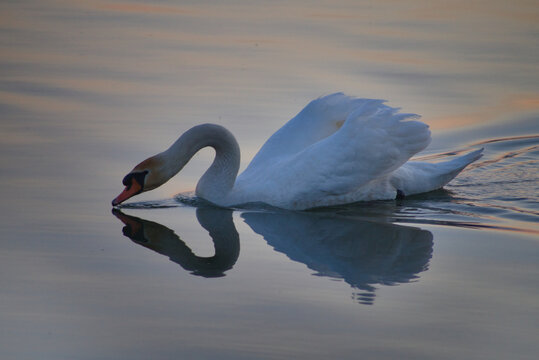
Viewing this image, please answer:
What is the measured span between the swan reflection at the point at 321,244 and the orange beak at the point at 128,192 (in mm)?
104

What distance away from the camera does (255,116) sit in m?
12.1

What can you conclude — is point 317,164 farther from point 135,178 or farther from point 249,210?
point 135,178

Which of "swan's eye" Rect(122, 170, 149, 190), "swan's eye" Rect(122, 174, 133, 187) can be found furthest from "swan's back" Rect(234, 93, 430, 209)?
"swan's eye" Rect(122, 174, 133, 187)

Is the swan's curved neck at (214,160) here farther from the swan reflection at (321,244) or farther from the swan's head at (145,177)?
the swan reflection at (321,244)

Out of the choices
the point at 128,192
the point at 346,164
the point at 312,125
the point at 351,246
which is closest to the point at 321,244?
the point at 351,246

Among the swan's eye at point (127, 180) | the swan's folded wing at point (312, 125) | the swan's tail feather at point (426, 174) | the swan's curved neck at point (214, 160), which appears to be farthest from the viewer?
the swan's folded wing at point (312, 125)

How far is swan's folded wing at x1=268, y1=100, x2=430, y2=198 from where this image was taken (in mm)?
9258

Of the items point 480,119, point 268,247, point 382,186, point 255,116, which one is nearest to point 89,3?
point 255,116

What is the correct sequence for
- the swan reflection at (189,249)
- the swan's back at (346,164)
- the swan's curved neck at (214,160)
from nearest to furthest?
the swan reflection at (189,249), the swan's back at (346,164), the swan's curved neck at (214,160)

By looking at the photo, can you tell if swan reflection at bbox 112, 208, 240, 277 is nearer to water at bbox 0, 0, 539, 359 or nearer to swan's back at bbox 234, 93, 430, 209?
water at bbox 0, 0, 539, 359

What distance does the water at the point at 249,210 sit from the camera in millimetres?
6160

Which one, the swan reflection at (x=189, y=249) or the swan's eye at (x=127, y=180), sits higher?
the swan's eye at (x=127, y=180)

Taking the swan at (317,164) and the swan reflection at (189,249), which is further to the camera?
the swan at (317,164)

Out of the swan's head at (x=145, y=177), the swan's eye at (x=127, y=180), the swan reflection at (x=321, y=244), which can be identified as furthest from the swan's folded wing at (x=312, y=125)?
the swan's eye at (x=127, y=180)
